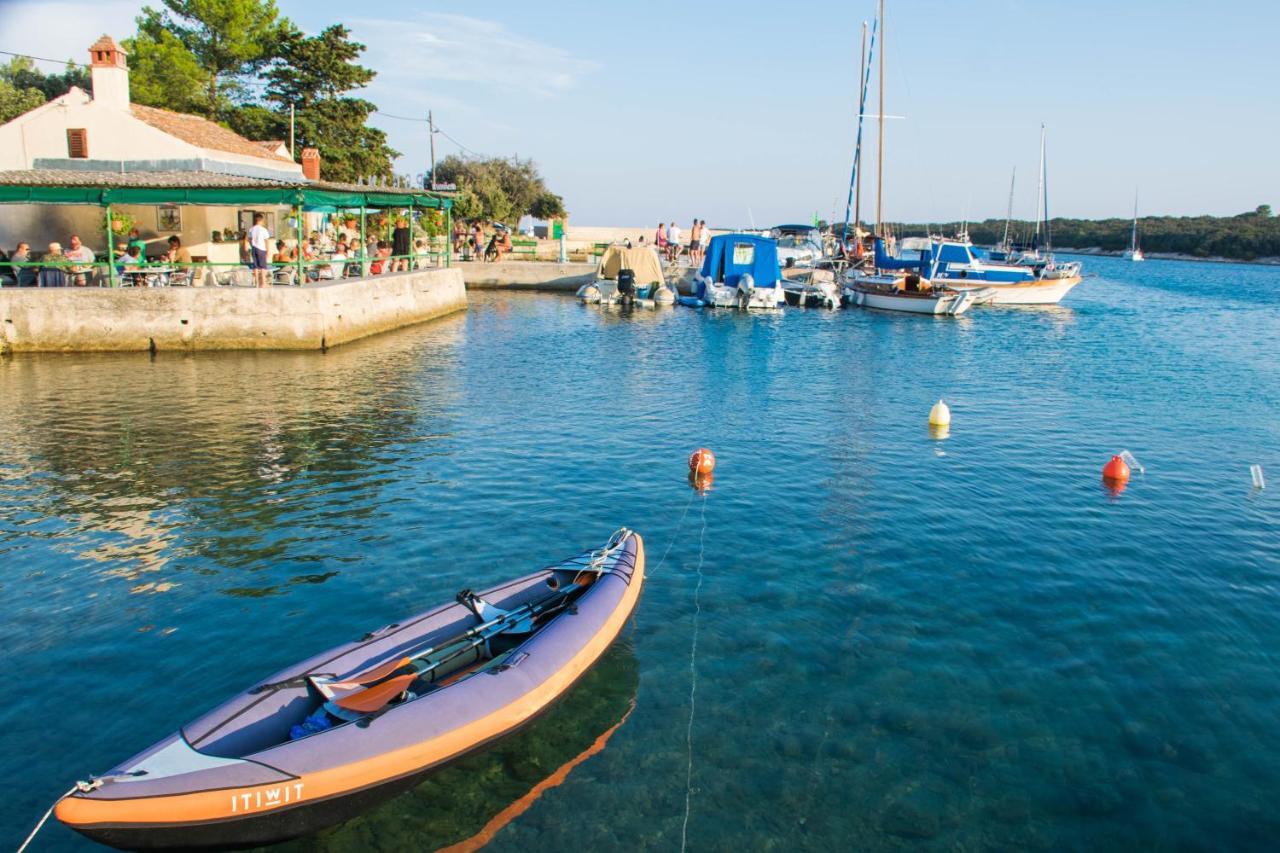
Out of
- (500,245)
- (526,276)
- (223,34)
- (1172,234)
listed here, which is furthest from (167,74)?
(1172,234)

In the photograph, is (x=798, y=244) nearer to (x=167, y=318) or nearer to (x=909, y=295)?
(x=909, y=295)

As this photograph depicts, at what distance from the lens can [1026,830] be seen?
672cm

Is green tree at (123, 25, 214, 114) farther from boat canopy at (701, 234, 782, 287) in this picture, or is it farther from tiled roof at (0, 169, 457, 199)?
boat canopy at (701, 234, 782, 287)

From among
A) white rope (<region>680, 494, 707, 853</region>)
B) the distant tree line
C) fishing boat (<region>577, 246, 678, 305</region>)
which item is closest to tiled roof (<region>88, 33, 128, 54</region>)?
fishing boat (<region>577, 246, 678, 305</region>)

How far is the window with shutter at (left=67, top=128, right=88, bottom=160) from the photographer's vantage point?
30.9 meters

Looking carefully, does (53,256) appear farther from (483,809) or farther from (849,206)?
(849,206)

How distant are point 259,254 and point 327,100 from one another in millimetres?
31013

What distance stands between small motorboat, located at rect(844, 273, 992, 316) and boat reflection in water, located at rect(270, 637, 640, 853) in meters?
35.5

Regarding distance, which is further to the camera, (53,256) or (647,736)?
(53,256)

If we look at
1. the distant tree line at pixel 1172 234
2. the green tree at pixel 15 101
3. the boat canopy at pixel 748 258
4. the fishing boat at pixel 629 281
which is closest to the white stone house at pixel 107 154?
the fishing boat at pixel 629 281

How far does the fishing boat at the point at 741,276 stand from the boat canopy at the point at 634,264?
73.1 inches

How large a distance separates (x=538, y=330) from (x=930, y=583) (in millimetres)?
23279

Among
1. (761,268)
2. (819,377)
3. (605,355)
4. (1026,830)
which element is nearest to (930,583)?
(1026,830)

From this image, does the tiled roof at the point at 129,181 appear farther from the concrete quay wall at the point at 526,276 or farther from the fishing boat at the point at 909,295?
the fishing boat at the point at 909,295
